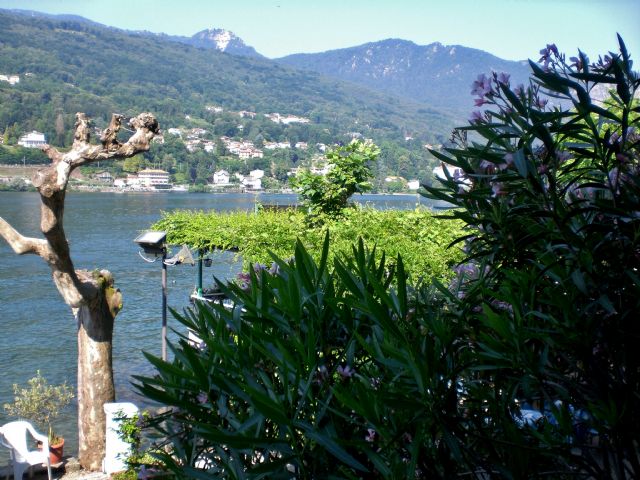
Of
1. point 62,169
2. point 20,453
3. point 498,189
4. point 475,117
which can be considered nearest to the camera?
point 498,189

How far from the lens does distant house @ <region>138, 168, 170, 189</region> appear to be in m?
88.5

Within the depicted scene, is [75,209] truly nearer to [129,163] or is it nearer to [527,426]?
[129,163]

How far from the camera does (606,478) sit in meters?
1.28

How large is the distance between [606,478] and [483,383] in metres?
0.35

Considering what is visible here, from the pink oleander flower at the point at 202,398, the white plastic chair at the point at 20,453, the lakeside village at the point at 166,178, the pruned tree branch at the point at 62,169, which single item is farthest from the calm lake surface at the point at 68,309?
the lakeside village at the point at 166,178

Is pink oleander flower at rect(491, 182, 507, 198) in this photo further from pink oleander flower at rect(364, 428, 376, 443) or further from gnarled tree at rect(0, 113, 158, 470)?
gnarled tree at rect(0, 113, 158, 470)

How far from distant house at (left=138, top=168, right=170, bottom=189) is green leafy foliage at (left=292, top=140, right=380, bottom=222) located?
80.0 m

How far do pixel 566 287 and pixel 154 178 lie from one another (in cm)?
8985

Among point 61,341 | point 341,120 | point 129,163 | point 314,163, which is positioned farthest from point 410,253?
point 341,120

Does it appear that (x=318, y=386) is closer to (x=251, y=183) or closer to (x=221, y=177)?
(x=251, y=183)

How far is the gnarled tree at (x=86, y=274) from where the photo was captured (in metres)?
7.27

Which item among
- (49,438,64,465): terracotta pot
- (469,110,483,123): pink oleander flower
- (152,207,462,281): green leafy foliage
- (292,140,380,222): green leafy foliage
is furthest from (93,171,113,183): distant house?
(469,110,483,123): pink oleander flower

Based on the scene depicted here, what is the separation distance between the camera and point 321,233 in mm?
8461

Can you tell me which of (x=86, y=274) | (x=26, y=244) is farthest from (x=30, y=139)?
(x=26, y=244)
